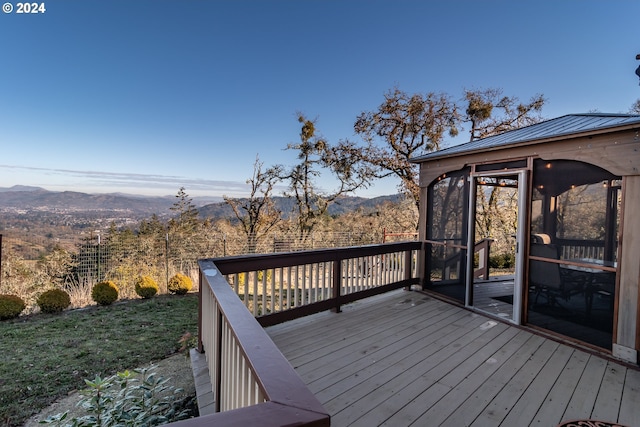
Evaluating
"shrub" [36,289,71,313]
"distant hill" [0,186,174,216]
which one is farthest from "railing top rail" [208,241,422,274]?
"distant hill" [0,186,174,216]

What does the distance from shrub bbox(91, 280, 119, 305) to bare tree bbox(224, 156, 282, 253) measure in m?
6.55

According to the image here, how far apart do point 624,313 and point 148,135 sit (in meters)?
16.0

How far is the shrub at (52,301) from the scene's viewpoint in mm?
5828

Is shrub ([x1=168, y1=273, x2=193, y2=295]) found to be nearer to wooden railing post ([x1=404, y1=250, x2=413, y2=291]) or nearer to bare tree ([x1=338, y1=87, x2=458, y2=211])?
wooden railing post ([x1=404, y1=250, x2=413, y2=291])

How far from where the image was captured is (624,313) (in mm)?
2861

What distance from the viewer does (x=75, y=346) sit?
432 centimetres

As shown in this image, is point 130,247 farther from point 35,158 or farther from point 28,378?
point 35,158

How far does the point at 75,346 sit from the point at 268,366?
16.5 ft

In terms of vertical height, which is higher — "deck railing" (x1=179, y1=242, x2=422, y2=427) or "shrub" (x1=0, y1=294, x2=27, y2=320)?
"deck railing" (x1=179, y1=242, x2=422, y2=427)

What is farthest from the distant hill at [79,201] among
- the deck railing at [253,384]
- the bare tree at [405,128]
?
the deck railing at [253,384]

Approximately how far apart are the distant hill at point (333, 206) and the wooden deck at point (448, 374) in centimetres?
994

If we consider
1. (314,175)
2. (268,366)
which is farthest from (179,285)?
(314,175)

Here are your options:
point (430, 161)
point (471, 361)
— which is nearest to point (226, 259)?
point (471, 361)

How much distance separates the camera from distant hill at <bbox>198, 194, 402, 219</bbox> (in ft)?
43.2
